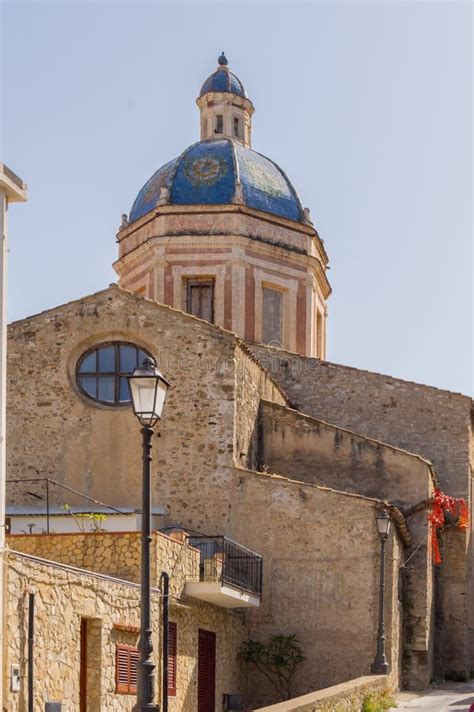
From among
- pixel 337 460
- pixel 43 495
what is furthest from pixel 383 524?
pixel 43 495

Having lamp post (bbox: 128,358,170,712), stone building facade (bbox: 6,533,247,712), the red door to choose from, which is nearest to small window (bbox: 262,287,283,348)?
stone building facade (bbox: 6,533,247,712)

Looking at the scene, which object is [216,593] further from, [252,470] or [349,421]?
[349,421]

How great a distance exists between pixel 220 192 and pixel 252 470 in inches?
491

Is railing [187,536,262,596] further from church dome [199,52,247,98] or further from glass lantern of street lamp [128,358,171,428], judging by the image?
church dome [199,52,247,98]

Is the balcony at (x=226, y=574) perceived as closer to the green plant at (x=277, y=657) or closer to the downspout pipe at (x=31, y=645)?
the green plant at (x=277, y=657)

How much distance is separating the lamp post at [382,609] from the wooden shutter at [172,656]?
190 inches

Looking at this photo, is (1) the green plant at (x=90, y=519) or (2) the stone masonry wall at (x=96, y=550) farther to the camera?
(1) the green plant at (x=90, y=519)

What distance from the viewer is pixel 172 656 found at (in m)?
23.7

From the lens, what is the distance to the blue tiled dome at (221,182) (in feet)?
134

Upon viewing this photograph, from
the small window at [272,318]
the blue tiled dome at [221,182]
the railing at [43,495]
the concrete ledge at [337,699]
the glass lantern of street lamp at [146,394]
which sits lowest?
the concrete ledge at [337,699]

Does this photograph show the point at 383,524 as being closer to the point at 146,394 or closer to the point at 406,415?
the point at 406,415

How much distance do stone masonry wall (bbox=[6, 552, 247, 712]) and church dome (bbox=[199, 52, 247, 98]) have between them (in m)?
23.2

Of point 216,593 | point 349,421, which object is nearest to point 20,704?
point 216,593

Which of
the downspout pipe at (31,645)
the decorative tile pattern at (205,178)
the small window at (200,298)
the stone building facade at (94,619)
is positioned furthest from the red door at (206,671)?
the decorative tile pattern at (205,178)
